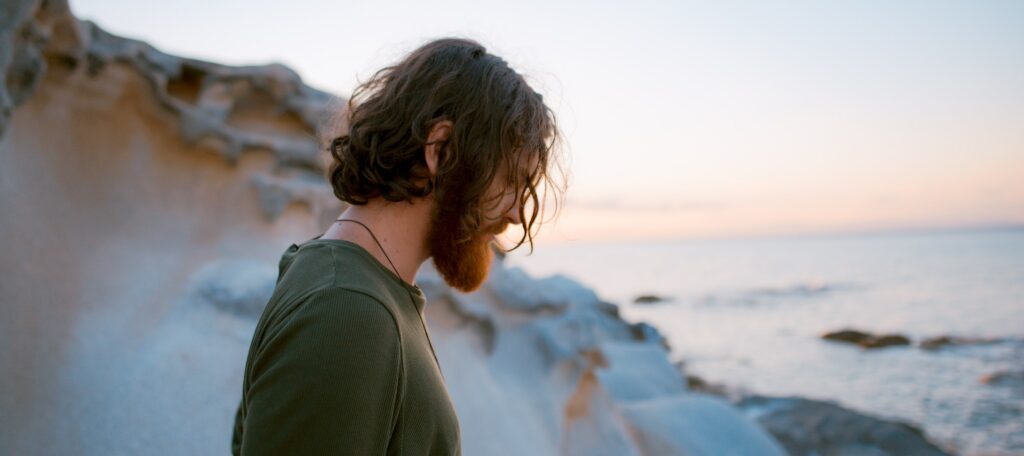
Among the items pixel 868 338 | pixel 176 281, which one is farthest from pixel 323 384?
pixel 868 338

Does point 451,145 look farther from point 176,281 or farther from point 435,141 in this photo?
point 176,281

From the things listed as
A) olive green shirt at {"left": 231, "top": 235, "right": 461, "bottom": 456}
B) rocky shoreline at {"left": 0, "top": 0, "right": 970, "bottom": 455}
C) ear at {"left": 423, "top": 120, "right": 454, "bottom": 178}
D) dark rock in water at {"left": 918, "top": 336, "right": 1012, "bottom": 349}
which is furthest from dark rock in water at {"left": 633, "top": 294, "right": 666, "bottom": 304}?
olive green shirt at {"left": 231, "top": 235, "right": 461, "bottom": 456}

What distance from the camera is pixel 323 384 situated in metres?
0.94

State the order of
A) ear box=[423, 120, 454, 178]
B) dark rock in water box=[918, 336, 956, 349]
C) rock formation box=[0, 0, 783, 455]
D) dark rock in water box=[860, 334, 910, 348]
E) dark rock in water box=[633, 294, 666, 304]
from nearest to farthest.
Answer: ear box=[423, 120, 454, 178] → rock formation box=[0, 0, 783, 455] → dark rock in water box=[918, 336, 956, 349] → dark rock in water box=[860, 334, 910, 348] → dark rock in water box=[633, 294, 666, 304]

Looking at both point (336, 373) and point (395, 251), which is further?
point (395, 251)

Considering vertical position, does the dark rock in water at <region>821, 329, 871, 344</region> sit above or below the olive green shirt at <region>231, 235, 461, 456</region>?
below

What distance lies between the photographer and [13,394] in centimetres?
302

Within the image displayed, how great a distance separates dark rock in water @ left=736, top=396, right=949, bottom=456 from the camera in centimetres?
738

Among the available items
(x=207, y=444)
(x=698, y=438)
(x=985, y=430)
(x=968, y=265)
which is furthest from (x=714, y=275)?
(x=207, y=444)

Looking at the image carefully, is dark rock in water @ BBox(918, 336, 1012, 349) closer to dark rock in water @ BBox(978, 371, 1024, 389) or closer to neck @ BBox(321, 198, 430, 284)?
dark rock in water @ BBox(978, 371, 1024, 389)

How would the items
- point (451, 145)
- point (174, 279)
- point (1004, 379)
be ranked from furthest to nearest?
point (1004, 379) → point (174, 279) → point (451, 145)

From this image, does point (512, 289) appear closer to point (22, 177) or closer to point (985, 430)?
point (22, 177)

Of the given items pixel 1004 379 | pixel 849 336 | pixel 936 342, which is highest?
pixel 1004 379

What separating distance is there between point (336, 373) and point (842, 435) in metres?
7.87
